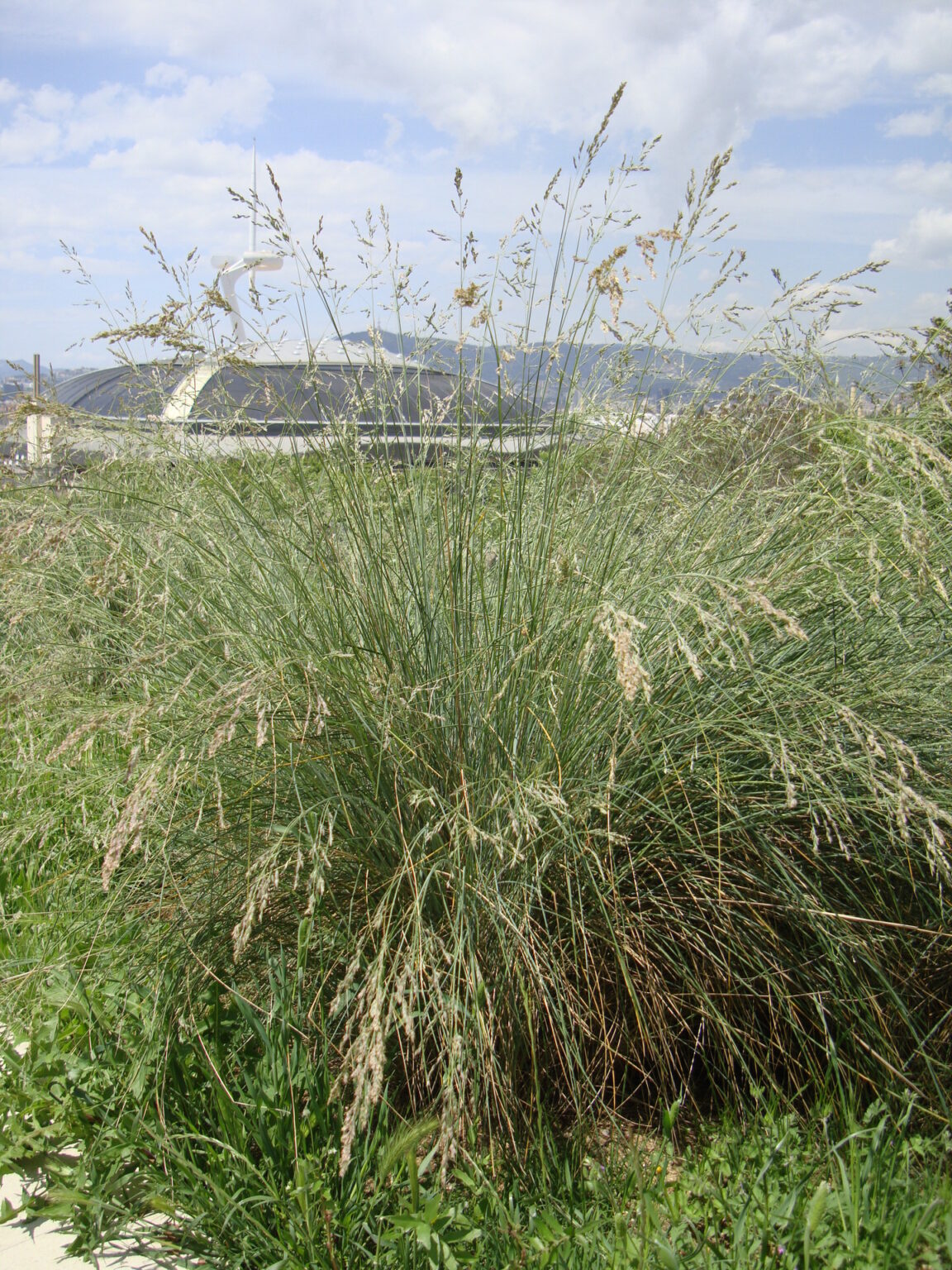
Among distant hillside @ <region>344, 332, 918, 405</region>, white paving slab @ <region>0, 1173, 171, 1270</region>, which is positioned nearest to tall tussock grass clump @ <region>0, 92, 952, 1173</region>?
distant hillside @ <region>344, 332, 918, 405</region>

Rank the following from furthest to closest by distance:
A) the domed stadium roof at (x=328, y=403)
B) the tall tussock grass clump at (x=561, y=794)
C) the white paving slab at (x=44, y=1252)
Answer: the domed stadium roof at (x=328, y=403)
the tall tussock grass clump at (x=561, y=794)
the white paving slab at (x=44, y=1252)

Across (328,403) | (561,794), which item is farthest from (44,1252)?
(328,403)

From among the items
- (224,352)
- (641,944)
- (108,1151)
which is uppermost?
(224,352)

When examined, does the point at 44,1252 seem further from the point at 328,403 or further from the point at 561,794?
the point at 328,403

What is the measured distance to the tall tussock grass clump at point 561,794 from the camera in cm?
194

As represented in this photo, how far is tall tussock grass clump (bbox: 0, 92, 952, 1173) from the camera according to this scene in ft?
6.35

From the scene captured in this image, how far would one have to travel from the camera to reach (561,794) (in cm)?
203

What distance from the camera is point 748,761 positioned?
7.27ft

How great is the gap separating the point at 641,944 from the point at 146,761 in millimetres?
1228

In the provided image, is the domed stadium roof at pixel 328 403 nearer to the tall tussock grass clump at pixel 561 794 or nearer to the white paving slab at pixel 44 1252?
the tall tussock grass clump at pixel 561 794

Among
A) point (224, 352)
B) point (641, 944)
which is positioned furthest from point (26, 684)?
point (641, 944)

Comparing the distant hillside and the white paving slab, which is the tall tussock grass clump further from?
the white paving slab

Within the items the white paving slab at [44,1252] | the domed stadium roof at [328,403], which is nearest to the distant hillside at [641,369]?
the domed stadium roof at [328,403]

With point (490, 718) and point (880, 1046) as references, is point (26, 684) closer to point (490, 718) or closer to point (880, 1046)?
point (490, 718)
